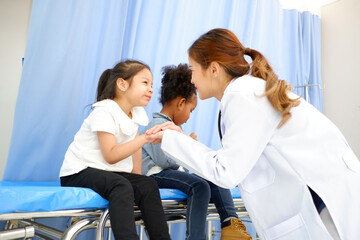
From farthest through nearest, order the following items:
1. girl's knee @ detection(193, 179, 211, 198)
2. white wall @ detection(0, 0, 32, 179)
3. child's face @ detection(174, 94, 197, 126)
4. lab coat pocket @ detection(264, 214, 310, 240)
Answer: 1. white wall @ detection(0, 0, 32, 179)
2. child's face @ detection(174, 94, 197, 126)
3. girl's knee @ detection(193, 179, 211, 198)
4. lab coat pocket @ detection(264, 214, 310, 240)

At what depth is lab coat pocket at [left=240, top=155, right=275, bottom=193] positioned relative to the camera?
2.86ft

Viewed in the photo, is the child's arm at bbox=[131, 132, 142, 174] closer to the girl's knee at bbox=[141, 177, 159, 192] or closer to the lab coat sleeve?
the girl's knee at bbox=[141, 177, 159, 192]

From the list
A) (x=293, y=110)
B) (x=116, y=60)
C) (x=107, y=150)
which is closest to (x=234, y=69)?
(x=293, y=110)

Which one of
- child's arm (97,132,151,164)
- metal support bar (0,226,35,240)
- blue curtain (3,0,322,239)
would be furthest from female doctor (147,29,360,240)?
blue curtain (3,0,322,239)

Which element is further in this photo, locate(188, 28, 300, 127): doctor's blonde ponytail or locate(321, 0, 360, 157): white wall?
locate(321, 0, 360, 157): white wall

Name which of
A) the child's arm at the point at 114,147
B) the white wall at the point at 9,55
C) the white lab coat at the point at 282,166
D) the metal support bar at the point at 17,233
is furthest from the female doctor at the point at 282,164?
the white wall at the point at 9,55

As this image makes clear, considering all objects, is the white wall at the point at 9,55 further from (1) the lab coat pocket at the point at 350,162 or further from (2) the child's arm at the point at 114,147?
(1) the lab coat pocket at the point at 350,162

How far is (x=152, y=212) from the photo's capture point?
1.01m

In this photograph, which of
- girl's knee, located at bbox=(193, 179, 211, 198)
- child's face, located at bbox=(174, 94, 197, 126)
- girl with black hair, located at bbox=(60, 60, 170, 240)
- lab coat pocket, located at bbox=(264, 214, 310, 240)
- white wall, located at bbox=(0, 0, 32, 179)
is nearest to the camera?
lab coat pocket, located at bbox=(264, 214, 310, 240)

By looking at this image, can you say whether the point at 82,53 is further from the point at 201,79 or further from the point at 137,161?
the point at 201,79

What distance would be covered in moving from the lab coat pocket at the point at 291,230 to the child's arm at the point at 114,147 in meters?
0.51

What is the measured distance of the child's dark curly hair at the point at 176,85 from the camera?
162cm

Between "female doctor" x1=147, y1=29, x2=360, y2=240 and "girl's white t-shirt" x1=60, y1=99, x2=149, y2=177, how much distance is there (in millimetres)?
363

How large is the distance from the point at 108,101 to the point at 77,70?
1.23ft
